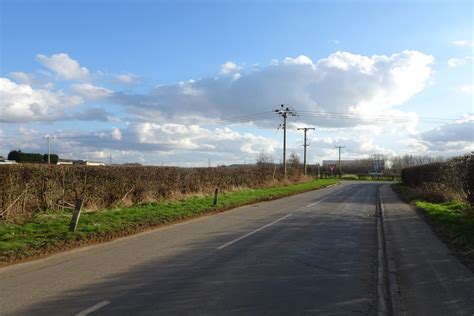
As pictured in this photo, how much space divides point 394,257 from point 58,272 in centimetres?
722

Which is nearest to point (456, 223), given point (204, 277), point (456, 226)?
point (456, 226)

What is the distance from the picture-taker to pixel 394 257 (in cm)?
1073

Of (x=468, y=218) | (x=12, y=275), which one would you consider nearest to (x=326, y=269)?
(x=12, y=275)

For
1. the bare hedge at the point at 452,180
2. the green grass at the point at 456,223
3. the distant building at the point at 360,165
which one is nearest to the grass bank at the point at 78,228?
the green grass at the point at 456,223

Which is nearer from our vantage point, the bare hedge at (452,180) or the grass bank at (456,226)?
the grass bank at (456,226)

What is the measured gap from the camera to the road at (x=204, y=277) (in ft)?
21.6

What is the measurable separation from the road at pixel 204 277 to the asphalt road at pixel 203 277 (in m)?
0.02

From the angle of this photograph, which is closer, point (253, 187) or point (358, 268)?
point (358, 268)

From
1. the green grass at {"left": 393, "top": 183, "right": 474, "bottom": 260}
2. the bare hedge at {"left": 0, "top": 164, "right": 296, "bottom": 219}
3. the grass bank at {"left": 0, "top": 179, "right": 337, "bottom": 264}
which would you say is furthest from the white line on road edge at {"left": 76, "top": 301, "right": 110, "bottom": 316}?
the bare hedge at {"left": 0, "top": 164, "right": 296, "bottom": 219}

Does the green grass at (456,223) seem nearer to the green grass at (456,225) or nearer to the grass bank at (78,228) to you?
the green grass at (456,225)

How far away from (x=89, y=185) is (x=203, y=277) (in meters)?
12.9

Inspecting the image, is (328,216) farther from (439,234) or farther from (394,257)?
(394,257)

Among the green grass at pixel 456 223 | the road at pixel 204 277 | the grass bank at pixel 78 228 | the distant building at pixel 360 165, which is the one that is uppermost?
the distant building at pixel 360 165

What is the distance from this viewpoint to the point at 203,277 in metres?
8.37
